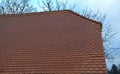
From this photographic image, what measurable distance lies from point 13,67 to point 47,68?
5.48ft

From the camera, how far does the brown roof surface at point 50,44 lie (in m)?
15.0

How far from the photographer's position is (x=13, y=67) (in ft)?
49.4

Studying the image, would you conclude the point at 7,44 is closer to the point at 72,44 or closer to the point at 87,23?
the point at 72,44

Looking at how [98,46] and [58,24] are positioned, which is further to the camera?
[58,24]

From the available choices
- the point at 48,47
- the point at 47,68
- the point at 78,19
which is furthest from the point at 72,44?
the point at 78,19

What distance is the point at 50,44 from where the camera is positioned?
17.0 m

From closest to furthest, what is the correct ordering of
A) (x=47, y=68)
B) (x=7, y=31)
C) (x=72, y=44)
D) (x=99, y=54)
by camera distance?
(x=47, y=68) → (x=99, y=54) → (x=72, y=44) → (x=7, y=31)

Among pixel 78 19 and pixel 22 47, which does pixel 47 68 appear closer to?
pixel 22 47

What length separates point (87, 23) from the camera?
64.8ft

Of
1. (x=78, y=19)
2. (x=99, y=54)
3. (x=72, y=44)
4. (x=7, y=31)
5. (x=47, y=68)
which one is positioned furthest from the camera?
(x=78, y=19)

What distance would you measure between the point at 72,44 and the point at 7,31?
14.8 feet

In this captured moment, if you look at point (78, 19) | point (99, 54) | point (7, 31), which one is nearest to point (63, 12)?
point (78, 19)

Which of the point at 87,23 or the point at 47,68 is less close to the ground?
the point at 87,23

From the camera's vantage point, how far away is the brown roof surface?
49.1 ft
